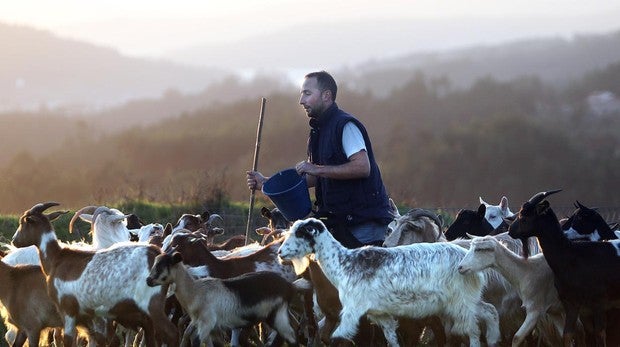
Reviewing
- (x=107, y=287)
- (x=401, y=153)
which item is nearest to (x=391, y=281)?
(x=107, y=287)

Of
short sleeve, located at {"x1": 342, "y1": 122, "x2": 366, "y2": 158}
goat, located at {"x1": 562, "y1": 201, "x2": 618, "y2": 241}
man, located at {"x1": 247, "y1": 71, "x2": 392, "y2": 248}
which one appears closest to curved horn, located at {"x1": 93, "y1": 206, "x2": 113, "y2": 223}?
man, located at {"x1": 247, "y1": 71, "x2": 392, "y2": 248}

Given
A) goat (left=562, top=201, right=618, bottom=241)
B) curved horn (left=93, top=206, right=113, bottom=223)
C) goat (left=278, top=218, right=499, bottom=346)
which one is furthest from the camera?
curved horn (left=93, top=206, right=113, bottom=223)

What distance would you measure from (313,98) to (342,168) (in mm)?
714

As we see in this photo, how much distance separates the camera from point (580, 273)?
11.3m

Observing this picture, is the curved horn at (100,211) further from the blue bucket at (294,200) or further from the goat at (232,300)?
the blue bucket at (294,200)

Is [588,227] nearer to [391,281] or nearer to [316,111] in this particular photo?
[391,281]

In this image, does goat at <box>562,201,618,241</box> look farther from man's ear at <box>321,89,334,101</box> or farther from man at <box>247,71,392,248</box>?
man's ear at <box>321,89,334,101</box>

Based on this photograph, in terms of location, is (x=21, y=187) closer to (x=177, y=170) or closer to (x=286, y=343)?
(x=177, y=170)

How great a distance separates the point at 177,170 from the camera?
31.2 meters

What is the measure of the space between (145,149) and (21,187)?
318cm

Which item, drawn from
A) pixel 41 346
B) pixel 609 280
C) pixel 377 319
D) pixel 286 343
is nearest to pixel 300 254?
pixel 377 319

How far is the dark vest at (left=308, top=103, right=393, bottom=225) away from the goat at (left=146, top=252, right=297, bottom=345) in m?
1.07

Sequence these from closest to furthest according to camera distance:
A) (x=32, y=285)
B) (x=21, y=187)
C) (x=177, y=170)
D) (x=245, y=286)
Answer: (x=245, y=286) → (x=32, y=285) → (x=21, y=187) → (x=177, y=170)

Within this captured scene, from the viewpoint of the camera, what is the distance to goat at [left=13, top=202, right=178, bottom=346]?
1162cm
